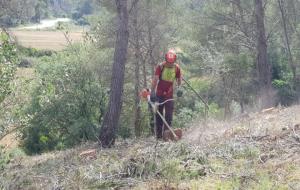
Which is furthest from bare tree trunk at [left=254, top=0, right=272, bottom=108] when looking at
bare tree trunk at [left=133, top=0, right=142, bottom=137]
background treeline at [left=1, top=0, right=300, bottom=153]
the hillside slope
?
the hillside slope

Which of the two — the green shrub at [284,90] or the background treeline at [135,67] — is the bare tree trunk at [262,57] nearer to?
the background treeline at [135,67]

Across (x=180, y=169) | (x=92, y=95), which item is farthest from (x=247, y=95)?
(x=180, y=169)

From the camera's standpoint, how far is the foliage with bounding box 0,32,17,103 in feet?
29.1

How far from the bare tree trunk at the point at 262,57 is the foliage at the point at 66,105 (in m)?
6.24

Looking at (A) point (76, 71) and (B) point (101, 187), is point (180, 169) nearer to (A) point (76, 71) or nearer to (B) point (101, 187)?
(B) point (101, 187)

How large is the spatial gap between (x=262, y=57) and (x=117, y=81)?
28.4ft

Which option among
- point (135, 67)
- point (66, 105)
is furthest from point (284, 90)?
point (66, 105)

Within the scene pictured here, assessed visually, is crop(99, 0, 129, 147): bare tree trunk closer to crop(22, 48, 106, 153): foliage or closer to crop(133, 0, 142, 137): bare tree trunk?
crop(22, 48, 106, 153): foliage

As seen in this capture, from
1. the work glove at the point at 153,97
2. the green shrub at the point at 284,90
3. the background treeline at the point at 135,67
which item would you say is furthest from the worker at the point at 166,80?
the green shrub at the point at 284,90

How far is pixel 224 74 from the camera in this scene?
85.0 feet

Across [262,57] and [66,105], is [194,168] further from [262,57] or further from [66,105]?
[66,105]

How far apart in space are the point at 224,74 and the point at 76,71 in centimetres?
906

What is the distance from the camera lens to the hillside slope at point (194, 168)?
587cm

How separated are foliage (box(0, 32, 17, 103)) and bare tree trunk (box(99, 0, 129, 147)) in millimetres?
1918
